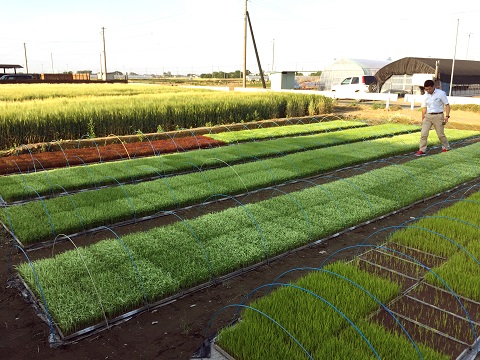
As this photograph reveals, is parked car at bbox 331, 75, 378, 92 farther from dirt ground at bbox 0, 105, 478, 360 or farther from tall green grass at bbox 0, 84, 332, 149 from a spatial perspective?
dirt ground at bbox 0, 105, 478, 360

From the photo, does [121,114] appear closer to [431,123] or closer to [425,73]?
[431,123]

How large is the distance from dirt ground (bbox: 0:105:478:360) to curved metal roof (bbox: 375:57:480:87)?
98.6 feet

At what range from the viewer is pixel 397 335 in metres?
3.38

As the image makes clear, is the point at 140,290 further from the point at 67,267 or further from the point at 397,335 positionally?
the point at 397,335

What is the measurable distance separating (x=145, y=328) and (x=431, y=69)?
3169cm

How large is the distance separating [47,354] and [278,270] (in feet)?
8.55

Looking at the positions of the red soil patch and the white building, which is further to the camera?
the white building

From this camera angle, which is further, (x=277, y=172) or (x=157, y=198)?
(x=277, y=172)

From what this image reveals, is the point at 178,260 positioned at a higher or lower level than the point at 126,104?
lower

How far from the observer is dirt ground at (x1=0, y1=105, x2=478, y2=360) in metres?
3.38

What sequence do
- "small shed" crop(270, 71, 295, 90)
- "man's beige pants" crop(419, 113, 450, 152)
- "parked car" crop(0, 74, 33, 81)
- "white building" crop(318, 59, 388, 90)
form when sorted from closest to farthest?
"man's beige pants" crop(419, 113, 450, 152), "small shed" crop(270, 71, 295, 90), "parked car" crop(0, 74, 33, 81), "white building" crop(318, 59, 388, 90)

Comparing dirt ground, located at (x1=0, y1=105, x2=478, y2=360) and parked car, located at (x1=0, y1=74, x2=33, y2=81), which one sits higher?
parked car, located at (x1=0, y1=74, x2=33, y2=81)

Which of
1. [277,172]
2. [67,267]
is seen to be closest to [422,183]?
[277,172]

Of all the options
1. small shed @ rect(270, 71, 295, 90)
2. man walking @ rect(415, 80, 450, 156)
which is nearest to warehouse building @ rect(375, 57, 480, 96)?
small shed @ rect(270, 71, 295, 90)
